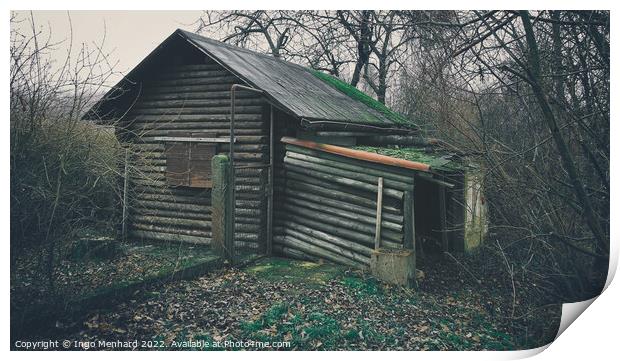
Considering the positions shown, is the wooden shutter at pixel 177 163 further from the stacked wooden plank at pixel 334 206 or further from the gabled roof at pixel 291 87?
the stacked wooden plank at pixel 334 206

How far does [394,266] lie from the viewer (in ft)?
25.1

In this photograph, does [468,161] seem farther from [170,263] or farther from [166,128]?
[166,128]

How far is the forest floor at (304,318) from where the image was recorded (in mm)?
5684

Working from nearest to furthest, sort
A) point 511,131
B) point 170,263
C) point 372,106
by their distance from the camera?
point 511,131, point 170,263, point 372,106

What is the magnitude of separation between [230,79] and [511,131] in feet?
17.3

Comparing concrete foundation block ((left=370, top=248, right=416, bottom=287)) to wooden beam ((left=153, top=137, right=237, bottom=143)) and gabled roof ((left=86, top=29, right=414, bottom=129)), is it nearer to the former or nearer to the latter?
gabled roof ((left=86, top=29, right=414, bottom=129))

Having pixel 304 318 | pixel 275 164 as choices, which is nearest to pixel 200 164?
pixel 275 164

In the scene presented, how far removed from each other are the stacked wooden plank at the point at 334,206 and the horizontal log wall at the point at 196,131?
0.53 meters

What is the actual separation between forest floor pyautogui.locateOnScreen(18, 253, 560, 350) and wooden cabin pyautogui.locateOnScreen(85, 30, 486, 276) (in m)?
1.16

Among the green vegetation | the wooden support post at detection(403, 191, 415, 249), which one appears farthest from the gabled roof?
the wooden support post at detection(403, 191, 415, 249)

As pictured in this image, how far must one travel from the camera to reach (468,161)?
7031 millimetres

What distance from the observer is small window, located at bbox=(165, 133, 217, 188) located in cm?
967

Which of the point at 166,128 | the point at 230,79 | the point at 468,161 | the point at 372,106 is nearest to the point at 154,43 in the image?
the point at 230,79

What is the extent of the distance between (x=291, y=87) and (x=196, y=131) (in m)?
2.12
